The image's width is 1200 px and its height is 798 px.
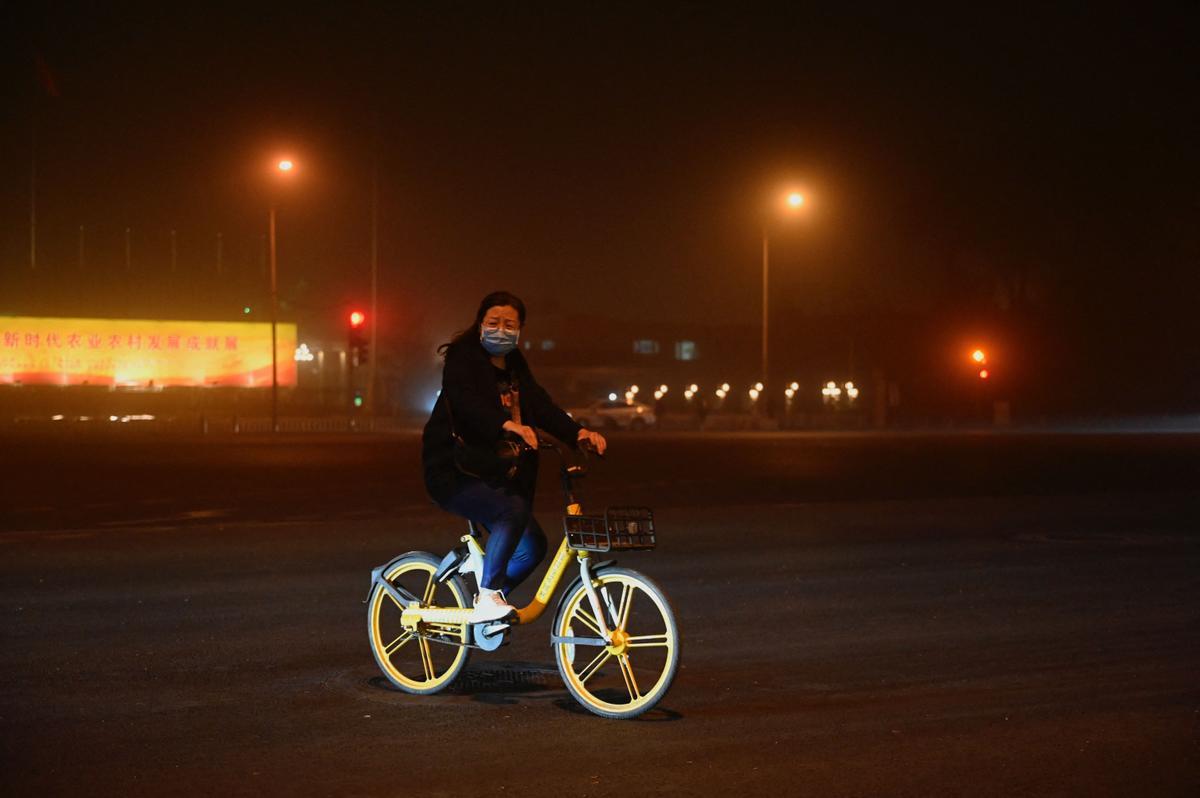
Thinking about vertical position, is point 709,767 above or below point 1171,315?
below

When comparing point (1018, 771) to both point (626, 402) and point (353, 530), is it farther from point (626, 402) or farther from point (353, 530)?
point (626, 402)

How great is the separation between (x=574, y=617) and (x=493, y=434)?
1036 millimetres

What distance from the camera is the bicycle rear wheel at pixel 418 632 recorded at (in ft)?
22.9

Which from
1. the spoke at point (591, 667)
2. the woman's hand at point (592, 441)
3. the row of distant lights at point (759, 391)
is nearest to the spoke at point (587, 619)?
the spoke at point (591, 667)

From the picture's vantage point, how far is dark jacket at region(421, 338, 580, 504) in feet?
21.2

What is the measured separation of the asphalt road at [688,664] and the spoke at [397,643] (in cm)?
19

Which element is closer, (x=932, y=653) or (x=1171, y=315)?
(x=932, y=653)

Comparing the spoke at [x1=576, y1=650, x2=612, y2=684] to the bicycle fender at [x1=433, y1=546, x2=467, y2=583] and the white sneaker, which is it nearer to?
the white sneaker

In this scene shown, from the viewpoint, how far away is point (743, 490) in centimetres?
2320

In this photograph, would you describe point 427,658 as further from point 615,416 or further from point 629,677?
point 615,416

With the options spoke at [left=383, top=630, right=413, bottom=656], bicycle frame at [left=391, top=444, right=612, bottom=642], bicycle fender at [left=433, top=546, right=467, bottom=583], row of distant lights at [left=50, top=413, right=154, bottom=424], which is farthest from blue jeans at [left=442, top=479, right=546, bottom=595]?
row of distant lights at [left=50, top=413, right=154, bottom=424]

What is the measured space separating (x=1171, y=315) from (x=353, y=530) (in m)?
63.0

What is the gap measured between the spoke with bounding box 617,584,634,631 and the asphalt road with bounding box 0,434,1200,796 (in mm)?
441

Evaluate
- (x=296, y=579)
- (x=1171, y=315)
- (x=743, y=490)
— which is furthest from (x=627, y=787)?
(x=1171, y=315)
